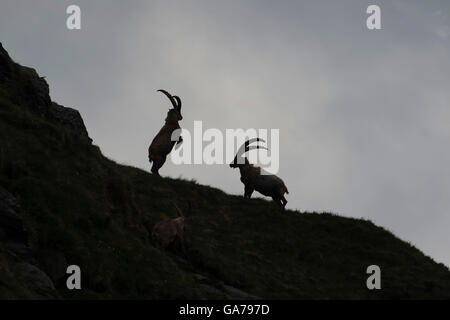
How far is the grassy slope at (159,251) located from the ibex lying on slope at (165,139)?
1.88 metres

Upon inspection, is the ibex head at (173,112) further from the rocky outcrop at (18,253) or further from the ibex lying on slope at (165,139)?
the rocky outcrop at (18,253)

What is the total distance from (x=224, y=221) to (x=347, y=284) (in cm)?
604

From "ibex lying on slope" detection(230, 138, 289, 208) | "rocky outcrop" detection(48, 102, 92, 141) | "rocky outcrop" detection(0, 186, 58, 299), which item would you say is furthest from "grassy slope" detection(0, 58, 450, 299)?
"rocky outcrop" detection(48, 102, 92, 141)

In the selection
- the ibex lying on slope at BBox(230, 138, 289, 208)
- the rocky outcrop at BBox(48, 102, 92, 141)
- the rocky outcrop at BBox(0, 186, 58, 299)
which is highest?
the rocky outcrop at BBox(48, 102, 92, 141)

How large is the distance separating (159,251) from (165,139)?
1431 cm

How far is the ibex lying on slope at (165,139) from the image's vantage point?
1345 inches

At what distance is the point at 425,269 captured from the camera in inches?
1177

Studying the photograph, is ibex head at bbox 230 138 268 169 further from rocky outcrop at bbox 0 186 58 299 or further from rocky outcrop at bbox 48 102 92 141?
rocky outcrop at bbox 0 186 58 299

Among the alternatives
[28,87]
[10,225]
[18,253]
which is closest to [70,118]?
[28,87]

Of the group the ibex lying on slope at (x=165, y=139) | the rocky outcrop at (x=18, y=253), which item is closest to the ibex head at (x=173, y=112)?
the ibex lying on slope at (x=165, y=139)

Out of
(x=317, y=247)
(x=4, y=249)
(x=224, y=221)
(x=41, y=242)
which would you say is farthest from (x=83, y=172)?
(x=317, y=247)

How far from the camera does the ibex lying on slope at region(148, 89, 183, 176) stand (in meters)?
34.2

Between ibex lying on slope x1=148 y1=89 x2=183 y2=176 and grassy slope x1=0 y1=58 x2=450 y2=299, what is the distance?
1885 millimetres

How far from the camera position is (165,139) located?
34656 mm
